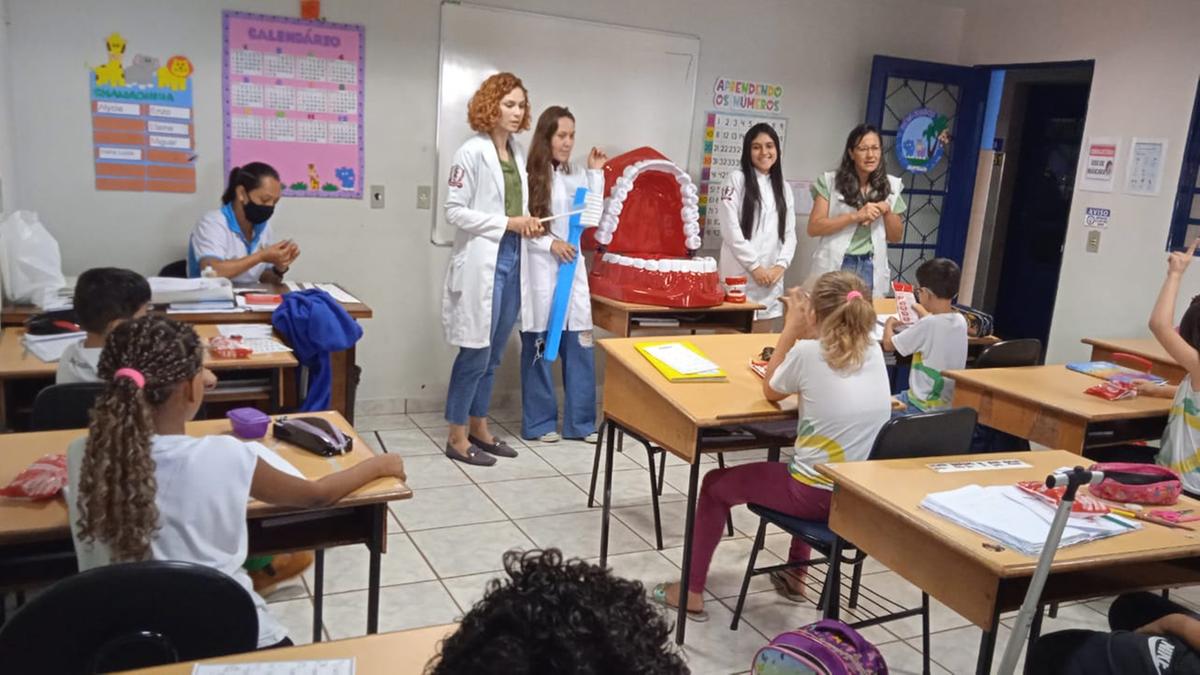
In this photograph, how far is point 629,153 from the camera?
16.4 feet

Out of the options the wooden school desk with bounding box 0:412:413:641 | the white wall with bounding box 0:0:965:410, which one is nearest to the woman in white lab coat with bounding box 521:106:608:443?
the white wall with bounding box 0:0:965:410

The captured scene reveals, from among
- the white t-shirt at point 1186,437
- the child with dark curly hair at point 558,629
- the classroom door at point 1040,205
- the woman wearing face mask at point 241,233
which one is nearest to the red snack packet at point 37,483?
the child with dark curly hair at point 558,629

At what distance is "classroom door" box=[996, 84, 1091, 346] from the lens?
7.08m

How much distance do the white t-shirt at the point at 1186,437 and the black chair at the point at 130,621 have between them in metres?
2.90

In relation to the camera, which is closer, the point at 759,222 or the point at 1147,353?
the point at 1147,353

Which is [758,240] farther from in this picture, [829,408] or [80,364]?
[80,364]

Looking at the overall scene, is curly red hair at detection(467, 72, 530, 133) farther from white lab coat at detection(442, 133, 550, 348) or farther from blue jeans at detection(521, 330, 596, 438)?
blue jeans at detection(521, 330, 596, 438)

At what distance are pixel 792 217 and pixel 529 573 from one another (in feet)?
15.2

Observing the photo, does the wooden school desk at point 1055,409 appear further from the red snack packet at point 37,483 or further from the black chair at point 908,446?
the red snack packet at point 37,483

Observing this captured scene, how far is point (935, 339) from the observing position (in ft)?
11.7

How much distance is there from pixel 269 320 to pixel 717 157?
294cm

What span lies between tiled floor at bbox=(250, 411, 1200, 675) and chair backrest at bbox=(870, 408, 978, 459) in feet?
2.38

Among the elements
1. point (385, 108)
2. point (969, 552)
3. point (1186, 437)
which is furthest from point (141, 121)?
point (1186, 437)

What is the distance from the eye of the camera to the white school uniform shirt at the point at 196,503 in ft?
5.35
